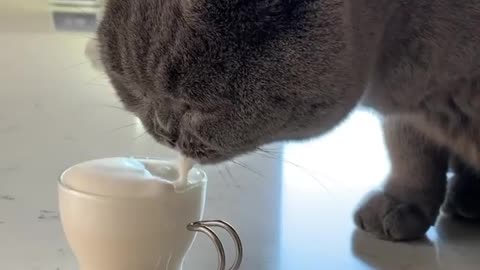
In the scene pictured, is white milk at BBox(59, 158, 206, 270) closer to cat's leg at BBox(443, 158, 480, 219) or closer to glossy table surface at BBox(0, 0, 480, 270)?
glossy table surface at BBox(0, 0, 480, 270)

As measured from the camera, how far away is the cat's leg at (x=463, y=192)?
37.4 inches

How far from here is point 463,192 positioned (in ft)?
3.16

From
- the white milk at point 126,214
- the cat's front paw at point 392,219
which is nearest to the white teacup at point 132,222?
the white milk at point 126,214

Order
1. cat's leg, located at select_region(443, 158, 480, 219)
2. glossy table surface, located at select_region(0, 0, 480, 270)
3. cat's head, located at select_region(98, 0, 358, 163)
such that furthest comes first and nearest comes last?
cat's leg, located at select_region(443, 158, 480, 219), glossy table surface, located at select_region(0, 0, 480, 270), cat's head, located at select_region(98, 0, 358, 163)

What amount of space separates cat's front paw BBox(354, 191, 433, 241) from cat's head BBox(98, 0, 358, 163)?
0.85ft

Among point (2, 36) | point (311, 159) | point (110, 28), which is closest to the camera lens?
point (110, 28)

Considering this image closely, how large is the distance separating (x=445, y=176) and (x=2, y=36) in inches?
47.8

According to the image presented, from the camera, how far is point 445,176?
97cm

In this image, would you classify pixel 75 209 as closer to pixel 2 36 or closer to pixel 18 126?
pixel 18 126

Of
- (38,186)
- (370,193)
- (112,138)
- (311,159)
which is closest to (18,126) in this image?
(112,138)

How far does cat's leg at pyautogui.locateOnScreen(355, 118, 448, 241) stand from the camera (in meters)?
0.89

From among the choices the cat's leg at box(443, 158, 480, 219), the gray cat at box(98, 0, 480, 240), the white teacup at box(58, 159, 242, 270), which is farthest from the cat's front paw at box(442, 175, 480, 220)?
the white teacup at box(58, 159, 242, 270)

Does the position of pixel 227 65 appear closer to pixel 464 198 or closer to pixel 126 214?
pixel 126 214

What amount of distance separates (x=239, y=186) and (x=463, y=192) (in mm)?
257
